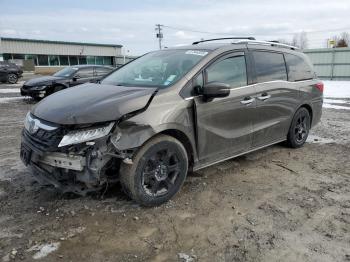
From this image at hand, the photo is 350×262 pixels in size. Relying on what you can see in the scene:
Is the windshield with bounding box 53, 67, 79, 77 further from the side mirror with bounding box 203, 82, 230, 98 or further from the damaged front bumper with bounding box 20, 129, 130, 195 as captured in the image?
the side mirror with bounding box 203, 82, 230, 98

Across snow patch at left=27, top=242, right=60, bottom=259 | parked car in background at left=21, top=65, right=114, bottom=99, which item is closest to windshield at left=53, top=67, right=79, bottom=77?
parked car in background at left=21, top=65, right=114, bottom=99

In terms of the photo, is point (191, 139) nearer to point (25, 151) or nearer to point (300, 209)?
point (300, 209)

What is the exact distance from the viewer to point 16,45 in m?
43.6

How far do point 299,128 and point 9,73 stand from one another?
21412 mm

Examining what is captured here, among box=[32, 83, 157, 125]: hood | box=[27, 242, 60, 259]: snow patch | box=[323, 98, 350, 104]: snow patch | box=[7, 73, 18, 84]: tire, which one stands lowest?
box=[323, 98, 350, 104]: snow patch

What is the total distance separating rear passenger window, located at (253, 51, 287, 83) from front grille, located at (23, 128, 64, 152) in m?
2.90

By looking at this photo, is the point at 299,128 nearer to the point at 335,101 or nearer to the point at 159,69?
the point at 159,69

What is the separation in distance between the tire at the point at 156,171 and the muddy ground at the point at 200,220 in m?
0.16

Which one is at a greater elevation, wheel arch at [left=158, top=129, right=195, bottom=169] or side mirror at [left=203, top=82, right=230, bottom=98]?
side mirror at [left=203, top=82, right=230, bottom=98]

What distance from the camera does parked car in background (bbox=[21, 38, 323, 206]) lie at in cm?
341

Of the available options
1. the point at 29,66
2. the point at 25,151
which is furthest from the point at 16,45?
the point at 25,151

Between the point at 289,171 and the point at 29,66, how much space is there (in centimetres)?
4084

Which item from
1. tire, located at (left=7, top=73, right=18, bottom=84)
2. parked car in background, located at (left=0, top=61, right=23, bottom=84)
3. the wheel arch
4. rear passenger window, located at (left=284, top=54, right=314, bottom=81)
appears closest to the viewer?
the wheel arch

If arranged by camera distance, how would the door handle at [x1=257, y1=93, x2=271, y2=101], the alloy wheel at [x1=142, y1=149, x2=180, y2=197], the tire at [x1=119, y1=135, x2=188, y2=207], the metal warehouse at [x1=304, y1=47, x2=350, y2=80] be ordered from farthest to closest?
the metal warehouse at [x1=304, y1=47, x2=350, y2=80], the door handle at [x1=257, y1=93, x2=271, y2=101], the alloy wheel at [x1=142, y1=149, x2=180, y2=197], the tire at [x1=119, y1=135, x2=188, y2=207]
